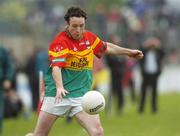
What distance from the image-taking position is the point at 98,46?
10.2 metres

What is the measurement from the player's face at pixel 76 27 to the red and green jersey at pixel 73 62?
0.12 metres

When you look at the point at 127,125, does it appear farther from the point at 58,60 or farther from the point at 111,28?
the point at 111,28

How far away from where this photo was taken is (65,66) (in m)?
9.64

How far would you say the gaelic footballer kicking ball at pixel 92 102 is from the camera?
9.38 meters

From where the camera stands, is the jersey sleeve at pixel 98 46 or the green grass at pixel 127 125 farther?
the green grass at pixel 127 125

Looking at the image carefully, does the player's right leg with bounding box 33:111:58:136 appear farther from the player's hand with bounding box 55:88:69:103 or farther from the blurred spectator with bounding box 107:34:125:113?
the blurred spectator with bounding box 107:34:125:113

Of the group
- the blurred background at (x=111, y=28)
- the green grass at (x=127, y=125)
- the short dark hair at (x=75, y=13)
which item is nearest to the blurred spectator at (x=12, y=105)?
the green grass at (x=127, y=125)

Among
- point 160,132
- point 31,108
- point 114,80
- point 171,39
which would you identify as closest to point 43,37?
point 171,39

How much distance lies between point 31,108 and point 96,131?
1586cm

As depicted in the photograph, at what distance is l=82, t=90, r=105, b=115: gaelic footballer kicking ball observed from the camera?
9375 mm

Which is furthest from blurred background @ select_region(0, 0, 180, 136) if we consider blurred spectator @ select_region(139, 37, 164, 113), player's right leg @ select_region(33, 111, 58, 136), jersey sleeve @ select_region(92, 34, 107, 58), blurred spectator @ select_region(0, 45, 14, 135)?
player's right leg @ select_region(33, 111, 58, 136)

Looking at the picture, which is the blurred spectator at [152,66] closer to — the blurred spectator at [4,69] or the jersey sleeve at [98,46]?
the blurred spectator at [4,69]

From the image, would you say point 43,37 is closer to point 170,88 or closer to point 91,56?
point 170,88

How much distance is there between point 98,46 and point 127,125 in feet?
25.8
